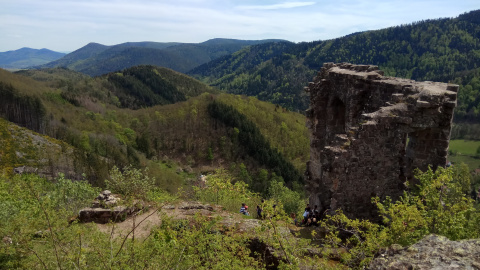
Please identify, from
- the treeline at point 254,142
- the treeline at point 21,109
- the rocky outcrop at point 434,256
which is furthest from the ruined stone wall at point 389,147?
the treeline at point 254,142

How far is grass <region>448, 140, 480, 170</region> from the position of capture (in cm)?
11849

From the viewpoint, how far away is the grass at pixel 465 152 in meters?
118

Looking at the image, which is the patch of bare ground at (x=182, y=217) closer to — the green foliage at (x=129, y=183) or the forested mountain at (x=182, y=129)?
the green foliage at (x=129, y=183)

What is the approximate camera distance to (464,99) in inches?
6353

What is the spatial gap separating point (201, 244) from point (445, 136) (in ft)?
33.6

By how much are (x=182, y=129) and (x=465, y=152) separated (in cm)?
11540

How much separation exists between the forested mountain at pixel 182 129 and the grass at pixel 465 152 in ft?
208

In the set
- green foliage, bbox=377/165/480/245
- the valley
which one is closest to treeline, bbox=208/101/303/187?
the valley

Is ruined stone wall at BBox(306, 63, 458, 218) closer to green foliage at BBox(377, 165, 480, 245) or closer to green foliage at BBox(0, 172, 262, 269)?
green foliage at BBox(377, 165, 480, 245)

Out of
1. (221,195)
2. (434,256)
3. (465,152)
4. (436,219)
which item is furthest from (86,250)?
(465,152)

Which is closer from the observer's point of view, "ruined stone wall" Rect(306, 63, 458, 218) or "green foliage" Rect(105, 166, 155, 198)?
"ruined stone wall" Rect(306, 63, 458, 218)

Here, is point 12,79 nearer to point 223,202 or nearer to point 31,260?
point 223,202

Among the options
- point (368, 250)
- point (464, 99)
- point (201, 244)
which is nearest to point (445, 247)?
point (368, 250)

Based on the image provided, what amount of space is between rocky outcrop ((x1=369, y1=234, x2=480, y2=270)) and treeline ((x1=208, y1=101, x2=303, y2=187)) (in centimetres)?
8233
